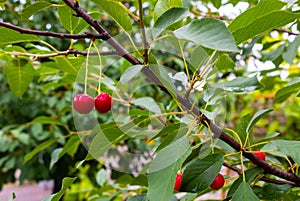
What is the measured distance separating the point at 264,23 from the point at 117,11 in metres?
0.20

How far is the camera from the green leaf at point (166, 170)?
0.48m

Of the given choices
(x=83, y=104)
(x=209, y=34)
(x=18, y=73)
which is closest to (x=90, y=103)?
(x=83, y=104)

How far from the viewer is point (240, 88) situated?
2.16 feet

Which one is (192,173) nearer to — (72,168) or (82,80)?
(82,80)

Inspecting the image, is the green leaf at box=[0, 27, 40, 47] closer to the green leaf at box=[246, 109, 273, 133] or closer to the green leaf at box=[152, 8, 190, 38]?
the green leaf at box=[152, 8, 190, 38]

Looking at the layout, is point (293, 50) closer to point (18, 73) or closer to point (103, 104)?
point (103, 104)

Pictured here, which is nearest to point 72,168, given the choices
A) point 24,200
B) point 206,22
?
point 206,22

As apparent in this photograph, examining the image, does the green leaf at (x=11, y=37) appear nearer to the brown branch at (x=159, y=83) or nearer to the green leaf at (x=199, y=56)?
the brown branch at (x=159, y=83)

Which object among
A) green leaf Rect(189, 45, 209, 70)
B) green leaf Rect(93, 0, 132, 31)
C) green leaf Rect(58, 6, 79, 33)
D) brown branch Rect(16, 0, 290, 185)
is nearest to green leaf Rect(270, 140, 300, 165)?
brown branch Rect(16, 0, 290, 185)

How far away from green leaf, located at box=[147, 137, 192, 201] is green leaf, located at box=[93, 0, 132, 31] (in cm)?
18

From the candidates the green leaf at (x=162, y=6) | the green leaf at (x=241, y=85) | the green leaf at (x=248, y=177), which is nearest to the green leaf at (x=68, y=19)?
the green leaf at (x=162, y=6)

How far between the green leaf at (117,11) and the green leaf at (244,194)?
28cm

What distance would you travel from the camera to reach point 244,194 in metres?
0.55

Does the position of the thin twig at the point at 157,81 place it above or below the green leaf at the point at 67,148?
above
